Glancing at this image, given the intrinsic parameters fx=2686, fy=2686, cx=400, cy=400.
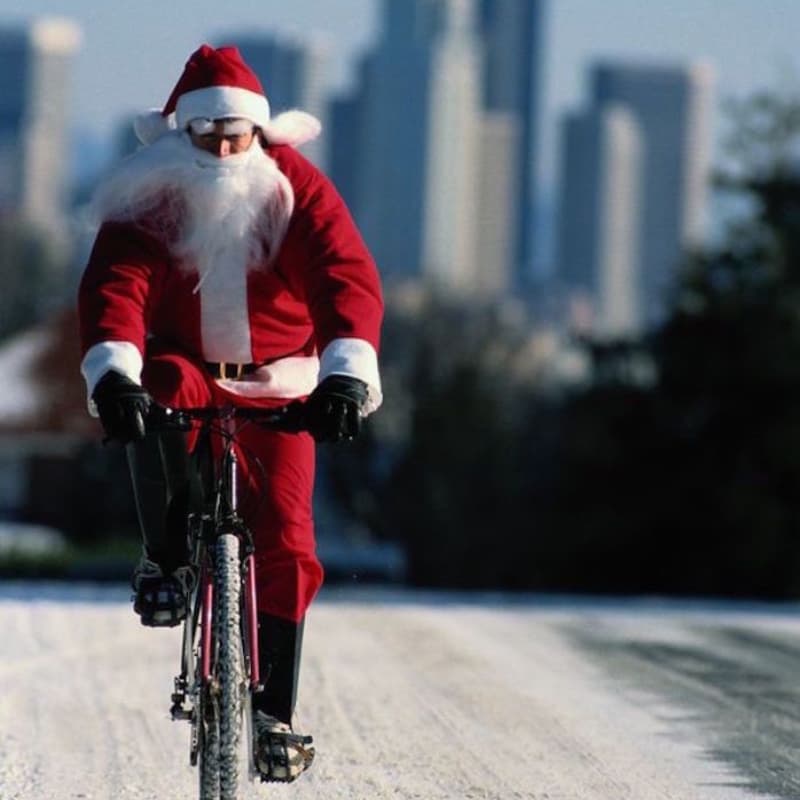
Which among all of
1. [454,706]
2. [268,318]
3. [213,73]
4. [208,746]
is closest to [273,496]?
[268,318]

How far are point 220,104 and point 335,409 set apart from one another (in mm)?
1015

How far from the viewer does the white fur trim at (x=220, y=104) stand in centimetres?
623

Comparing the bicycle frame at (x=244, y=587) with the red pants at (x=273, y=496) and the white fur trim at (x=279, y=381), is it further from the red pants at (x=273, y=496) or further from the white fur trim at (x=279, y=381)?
the white fur trim at (x=279, y=381)

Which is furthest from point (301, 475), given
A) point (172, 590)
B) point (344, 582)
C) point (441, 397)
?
point (441, 397)

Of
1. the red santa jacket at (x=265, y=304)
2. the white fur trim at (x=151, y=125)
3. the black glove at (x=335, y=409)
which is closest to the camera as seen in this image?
the black glove at (x=335, y=409)

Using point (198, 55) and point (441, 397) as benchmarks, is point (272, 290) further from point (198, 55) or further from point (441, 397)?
point (441, 397)

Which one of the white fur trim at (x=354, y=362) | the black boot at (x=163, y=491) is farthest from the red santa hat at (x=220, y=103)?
the black boot at (x=163, y=491)

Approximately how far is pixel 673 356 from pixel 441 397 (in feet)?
48.5

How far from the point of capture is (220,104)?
6.23 metres

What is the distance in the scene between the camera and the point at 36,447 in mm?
64438

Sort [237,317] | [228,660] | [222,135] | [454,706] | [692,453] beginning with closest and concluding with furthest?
[228,660] → [237,317] → [222,135] → [454,706] → [692,453]

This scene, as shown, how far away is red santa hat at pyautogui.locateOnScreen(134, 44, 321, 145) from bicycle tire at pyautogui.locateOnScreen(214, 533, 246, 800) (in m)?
1.15

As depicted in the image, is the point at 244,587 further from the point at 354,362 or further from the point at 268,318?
the point at 268,318

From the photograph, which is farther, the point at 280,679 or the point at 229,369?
the point at 229,369
